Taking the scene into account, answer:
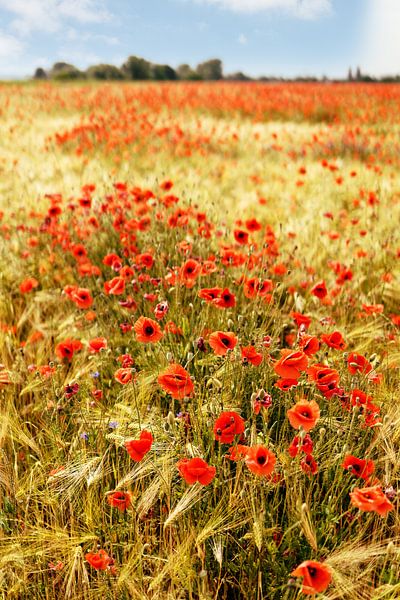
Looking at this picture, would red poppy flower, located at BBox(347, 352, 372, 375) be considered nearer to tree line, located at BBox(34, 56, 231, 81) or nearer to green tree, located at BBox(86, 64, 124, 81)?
tree line, located at BBox(34, 56, 231, 81)

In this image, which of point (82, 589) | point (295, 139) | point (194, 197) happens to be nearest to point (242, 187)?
point (194, 197)

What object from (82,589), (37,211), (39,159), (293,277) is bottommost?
(82,589)

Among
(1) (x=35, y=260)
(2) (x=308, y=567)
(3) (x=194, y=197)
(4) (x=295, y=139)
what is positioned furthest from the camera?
(4) (x=295, y=139)

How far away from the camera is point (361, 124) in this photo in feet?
33.2

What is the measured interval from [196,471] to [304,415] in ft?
0.98

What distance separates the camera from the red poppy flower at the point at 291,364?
1.17 m

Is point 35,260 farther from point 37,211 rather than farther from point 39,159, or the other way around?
point 39,159

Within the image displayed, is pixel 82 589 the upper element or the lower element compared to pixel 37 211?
lower

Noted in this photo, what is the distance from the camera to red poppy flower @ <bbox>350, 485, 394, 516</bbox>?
96 centimetres

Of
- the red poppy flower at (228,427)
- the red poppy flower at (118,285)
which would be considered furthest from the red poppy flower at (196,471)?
the red poppy flower at (118,285)

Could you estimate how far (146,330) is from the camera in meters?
1.35

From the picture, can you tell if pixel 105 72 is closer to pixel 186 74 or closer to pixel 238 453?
pixel 186 74

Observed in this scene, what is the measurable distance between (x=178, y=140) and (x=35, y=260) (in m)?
4.18

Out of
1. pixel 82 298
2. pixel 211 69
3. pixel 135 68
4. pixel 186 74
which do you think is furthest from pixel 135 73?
pixel 82 298
